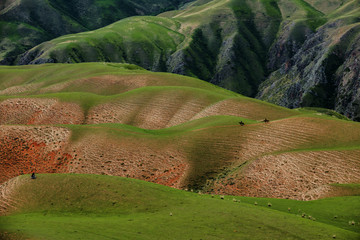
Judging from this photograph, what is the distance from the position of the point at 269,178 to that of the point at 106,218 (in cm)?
2414

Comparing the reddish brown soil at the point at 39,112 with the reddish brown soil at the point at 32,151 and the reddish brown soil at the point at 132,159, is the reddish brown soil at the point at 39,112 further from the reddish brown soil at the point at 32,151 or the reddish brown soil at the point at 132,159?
the reddish brown soil at the point at 132,159

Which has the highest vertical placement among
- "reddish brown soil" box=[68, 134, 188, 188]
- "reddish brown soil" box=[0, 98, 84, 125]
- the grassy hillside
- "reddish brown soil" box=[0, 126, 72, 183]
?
the grassy hillside

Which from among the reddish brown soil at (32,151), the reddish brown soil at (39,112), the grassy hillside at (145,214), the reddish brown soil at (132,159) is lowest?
the reddish brown soil at (39,112)

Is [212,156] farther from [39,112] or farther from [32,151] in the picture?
[39,112]

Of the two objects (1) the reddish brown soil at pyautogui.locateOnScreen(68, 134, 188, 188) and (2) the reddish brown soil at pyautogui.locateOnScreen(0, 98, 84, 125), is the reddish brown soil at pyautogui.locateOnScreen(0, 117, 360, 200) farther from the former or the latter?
(2) the reddish brown soil at pyautogui.locateOnScreen(0, 98, 84, 125)

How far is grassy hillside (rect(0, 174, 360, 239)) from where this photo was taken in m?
24.4

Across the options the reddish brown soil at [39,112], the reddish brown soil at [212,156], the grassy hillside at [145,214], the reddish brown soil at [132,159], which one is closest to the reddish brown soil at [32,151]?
the reddish brown soil at [212,156]

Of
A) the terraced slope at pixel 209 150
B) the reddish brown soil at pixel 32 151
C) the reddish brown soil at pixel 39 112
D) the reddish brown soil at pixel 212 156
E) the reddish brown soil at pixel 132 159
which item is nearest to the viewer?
the reddish brown soil at pixel 212 156

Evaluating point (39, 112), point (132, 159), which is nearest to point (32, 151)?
point (132, 159)

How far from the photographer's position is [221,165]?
50.4m

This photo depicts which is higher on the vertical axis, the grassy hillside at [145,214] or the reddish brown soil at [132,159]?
the grassy hillside at [145,214]

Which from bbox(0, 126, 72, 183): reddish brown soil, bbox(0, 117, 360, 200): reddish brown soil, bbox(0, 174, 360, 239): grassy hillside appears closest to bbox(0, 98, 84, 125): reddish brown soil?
bbox(0, 117, 360, 200): reddish brown soil

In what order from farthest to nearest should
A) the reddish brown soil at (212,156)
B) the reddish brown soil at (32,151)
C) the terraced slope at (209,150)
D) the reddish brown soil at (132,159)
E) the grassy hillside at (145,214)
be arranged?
the reddish brown soil at (32,151)
the reddish brown soil at (132,159)
the terraced slope at (209,150)
the reddish brown soil at (212,156)
the grassy hillside at (145,214)

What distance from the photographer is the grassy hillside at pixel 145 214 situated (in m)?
24.4
